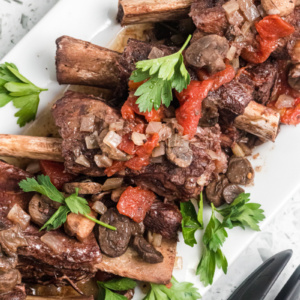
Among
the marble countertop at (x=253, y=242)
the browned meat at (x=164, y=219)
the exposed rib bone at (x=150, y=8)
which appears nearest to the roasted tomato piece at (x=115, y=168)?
the browned meat at (x=164, y=219)

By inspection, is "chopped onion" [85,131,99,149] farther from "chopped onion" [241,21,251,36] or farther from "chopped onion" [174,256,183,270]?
"chopped onion" [241,21,251,36]

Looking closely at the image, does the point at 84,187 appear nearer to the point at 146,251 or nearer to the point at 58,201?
the point at 58,201

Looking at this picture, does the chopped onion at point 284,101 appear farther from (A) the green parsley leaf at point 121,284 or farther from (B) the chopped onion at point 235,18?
(A) the green parsley leaf at point 121,284

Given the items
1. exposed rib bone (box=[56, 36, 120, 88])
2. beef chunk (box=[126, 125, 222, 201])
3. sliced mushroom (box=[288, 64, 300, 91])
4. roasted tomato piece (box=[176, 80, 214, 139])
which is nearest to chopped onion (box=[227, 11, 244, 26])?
roasted tomato piece (box=[176, 80, 214, 139])

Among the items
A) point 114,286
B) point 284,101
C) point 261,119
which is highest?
point 284,101

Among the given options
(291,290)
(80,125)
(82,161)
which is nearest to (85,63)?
(80,125)

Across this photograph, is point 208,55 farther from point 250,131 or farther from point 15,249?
point 15,249
